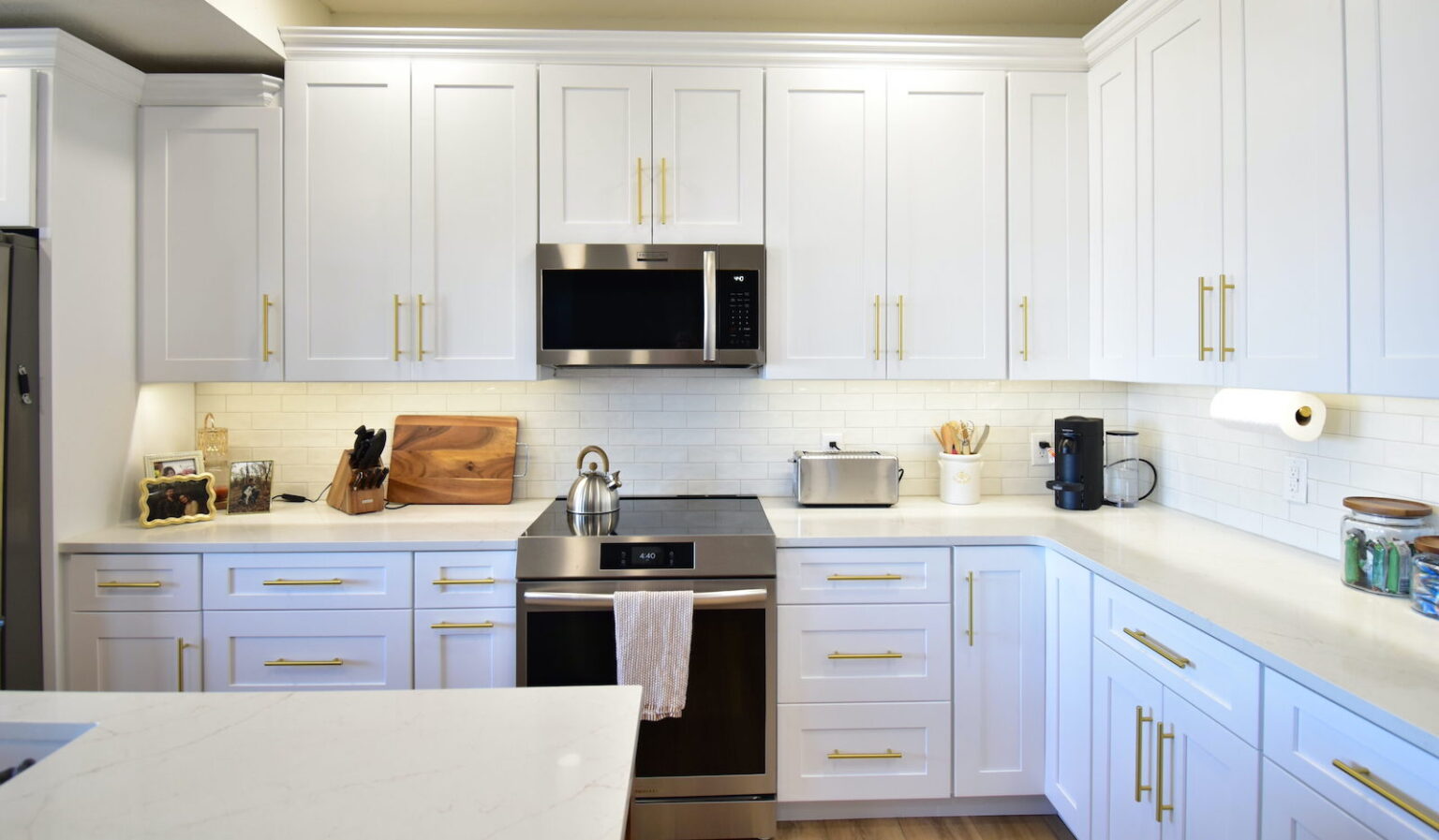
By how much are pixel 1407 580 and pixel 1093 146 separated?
1590 mm

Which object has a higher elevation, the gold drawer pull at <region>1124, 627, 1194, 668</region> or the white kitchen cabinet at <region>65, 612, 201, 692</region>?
the gold drawer pull at <region>1124, 627, 1194, 668</region>

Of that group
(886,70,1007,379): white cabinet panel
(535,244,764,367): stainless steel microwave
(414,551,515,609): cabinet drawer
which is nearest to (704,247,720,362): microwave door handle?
(535,244,764,367): stainless steel microwave

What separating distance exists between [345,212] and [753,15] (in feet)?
5.33

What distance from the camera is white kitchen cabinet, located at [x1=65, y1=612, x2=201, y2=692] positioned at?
7.68ft

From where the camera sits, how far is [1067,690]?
230cm

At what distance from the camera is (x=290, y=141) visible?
2.63m

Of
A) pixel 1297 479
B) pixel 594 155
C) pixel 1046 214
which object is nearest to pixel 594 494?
pixel 594 155

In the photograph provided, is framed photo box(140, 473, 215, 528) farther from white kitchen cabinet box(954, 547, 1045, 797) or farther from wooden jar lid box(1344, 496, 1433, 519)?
wooden jar lid box(1344, 496, 1433, 519)

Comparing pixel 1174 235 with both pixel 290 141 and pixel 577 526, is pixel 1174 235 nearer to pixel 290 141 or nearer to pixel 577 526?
pixel 577 526

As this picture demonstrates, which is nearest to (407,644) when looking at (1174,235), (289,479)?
(289,479)

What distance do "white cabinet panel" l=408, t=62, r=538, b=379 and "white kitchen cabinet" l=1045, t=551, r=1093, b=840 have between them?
70.0 inches

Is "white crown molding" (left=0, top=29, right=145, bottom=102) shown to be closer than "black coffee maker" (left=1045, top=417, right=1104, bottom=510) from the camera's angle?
Yes

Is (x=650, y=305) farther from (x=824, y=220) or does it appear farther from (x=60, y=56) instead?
(x=60, y=56)

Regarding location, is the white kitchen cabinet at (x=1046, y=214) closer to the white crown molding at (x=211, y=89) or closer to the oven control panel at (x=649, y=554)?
the oven control panel at (x=649, y=554)
